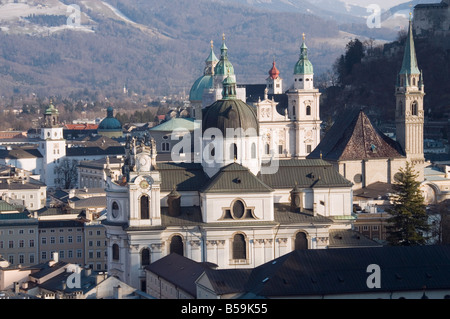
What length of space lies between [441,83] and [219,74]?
24.7m

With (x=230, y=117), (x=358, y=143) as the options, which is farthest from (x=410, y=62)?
(x=230, y=117)

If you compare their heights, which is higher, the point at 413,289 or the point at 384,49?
the point at 384,49

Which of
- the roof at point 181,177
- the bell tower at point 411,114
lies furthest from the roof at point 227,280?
the bell tower at point 411,114

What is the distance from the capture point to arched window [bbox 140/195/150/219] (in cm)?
5781

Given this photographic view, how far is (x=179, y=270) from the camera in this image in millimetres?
52625

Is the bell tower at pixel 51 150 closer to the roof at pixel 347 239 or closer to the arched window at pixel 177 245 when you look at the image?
the roof at pixel 347 239

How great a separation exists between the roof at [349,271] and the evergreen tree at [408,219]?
8389mm

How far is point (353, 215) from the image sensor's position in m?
61.8

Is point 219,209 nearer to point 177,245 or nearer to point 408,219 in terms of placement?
point 177,245

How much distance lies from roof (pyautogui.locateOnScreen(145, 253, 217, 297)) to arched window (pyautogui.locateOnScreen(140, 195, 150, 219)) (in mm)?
2219

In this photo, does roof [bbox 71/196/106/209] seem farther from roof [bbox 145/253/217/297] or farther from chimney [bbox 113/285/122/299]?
chimney [bbox 113/285/122/299]

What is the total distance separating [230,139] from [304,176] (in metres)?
3.53
